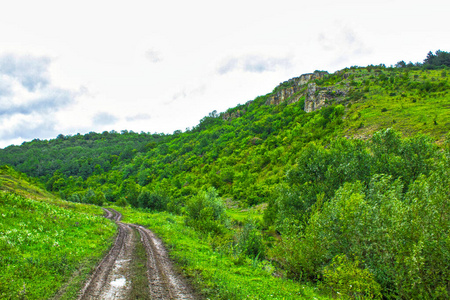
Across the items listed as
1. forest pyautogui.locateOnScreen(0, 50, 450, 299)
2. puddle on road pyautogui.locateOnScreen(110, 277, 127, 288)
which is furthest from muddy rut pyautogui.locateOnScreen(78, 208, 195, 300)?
forest pyautogui.locateOnScreen(0, 50, 450, 299)

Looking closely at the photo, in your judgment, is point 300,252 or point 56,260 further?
point 300,252

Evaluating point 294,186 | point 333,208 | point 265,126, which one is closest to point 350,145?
point 294,186

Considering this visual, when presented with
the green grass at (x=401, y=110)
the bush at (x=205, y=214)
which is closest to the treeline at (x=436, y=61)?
the green grass at (x=401, y=110)

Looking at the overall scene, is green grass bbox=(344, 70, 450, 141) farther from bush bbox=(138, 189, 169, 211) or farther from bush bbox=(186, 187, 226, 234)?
bush bbox=(138, 189, 169, 211)

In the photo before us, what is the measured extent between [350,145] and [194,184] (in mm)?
95516

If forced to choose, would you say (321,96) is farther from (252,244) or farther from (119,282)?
(119,282)

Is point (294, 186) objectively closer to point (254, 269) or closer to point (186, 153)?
point (254, 269)

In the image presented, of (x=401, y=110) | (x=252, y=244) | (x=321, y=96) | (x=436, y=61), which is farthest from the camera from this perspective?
(x=436, y=61)

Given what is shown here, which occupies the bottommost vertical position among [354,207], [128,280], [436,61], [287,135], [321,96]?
[128,280]

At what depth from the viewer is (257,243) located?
27.2 metres

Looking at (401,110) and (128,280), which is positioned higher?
(401,110)

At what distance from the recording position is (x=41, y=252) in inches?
494

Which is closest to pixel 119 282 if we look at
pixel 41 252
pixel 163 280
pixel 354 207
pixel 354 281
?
pixel 163 280

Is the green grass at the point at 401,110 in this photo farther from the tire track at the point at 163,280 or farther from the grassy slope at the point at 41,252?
the grassy slope at the point at 41,252
